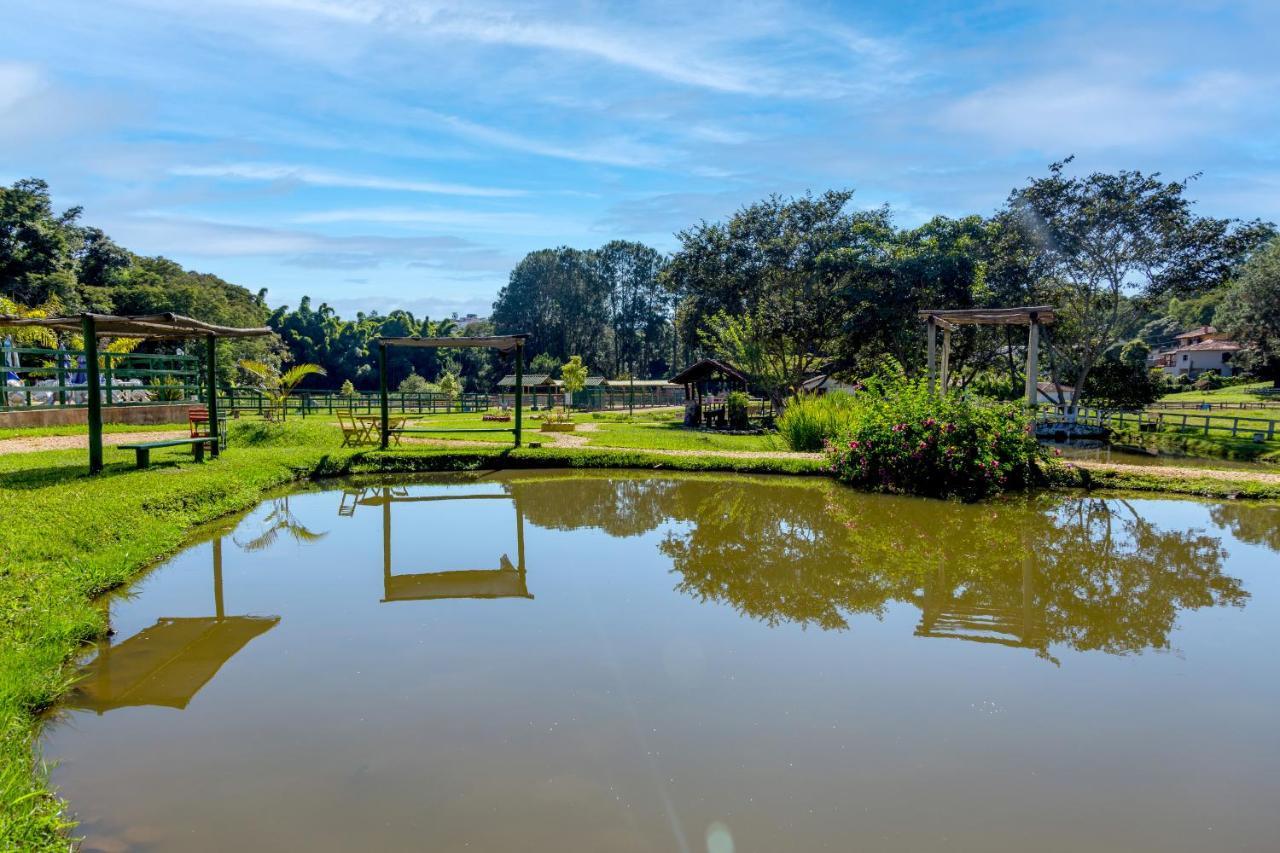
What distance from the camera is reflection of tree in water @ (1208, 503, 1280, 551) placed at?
8992 millimetres

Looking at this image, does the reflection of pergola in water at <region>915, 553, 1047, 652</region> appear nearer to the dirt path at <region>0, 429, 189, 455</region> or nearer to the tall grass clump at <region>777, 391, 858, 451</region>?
the tall grass clump at <region>777, 391, 858, 451</region>

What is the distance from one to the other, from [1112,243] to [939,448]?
14685 millimetres

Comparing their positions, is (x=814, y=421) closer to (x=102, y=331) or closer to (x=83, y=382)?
(x=102, y=331)

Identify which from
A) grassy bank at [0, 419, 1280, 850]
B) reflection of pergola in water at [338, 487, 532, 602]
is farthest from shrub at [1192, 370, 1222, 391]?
reflection of pergola in water at [338, 487, 532, 602]

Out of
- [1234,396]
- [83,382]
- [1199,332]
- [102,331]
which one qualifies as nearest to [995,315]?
[102,331]

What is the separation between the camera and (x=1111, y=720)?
4199 mm

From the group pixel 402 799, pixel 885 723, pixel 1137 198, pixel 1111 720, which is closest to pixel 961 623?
pixel 1111 720

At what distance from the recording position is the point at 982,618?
6.00 metres

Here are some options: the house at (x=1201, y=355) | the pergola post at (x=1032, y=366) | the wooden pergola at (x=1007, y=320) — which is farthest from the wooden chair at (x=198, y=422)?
the house at (x=1201, y=355)

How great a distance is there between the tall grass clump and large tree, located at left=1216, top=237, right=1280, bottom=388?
35207mm

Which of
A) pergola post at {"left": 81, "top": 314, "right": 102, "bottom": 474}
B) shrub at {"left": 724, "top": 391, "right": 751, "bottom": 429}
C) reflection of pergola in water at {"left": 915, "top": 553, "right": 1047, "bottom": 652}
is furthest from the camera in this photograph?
shrub at {"left": 724, "top": 391, "right": 751, "bottom": 429}

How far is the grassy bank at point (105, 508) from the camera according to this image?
3.85 m

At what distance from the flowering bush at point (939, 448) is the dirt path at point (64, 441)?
13.2m

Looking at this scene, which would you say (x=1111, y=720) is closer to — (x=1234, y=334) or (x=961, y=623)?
(x=961, y=623)
